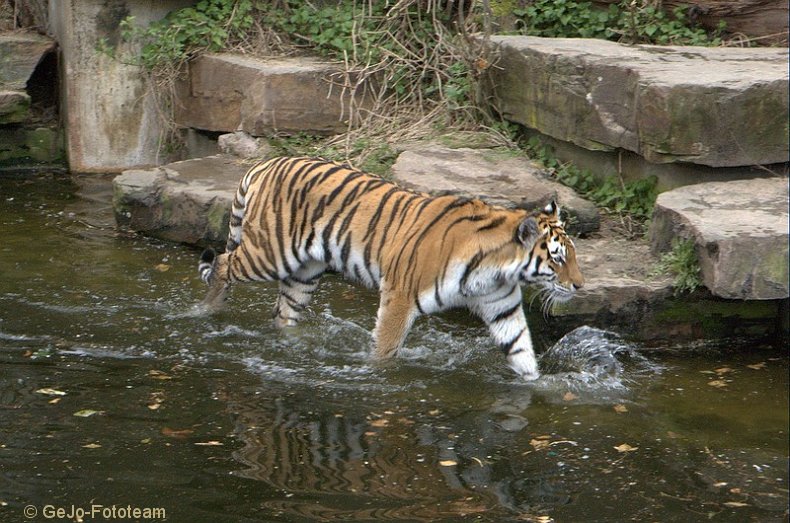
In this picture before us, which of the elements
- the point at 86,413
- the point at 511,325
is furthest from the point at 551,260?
the point at 86,413

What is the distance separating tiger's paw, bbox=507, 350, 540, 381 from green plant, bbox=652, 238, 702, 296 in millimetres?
895

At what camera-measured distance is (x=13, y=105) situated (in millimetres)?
9641

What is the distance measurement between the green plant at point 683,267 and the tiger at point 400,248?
2.21 feet

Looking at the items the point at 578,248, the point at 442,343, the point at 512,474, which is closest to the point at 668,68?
the point at 578,248

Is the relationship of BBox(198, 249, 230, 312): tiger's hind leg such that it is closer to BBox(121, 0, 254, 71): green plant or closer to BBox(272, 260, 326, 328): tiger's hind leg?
BBox(272, 260, 326, 328): tiger's hind leg

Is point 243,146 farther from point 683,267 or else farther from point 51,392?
point 683,267

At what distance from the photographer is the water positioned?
4387mm

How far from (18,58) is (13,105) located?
49cm

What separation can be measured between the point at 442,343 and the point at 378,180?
3.15ft

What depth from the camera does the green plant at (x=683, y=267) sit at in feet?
19.4

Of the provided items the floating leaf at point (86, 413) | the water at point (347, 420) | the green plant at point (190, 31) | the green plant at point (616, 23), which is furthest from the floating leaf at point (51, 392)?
the green plant at point (616, 23)

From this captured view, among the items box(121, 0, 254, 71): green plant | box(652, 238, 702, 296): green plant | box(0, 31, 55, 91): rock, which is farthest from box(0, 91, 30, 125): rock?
box(652, 238, 702, 296): green plant

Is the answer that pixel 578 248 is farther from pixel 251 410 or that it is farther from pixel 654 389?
pixel 251 410

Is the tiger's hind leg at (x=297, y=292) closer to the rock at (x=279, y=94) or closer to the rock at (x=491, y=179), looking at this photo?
the rock at (x=491, y=179)
